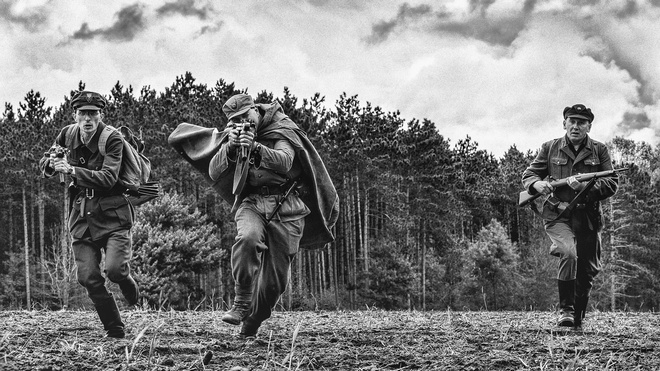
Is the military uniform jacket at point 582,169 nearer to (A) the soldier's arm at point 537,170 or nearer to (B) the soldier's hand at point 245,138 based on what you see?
(A) the soldier's arm at point 537,170

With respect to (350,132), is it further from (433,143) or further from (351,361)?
(351,361)

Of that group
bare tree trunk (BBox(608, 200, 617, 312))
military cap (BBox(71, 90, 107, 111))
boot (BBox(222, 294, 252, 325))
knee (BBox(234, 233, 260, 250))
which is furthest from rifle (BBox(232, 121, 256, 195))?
bare tree trunk (BBox(608, 200, 617, 312))

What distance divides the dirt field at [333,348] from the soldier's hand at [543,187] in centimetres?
143

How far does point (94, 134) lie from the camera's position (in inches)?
266

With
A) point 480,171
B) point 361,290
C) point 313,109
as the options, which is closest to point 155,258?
point 361,290

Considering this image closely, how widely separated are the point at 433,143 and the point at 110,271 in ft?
151

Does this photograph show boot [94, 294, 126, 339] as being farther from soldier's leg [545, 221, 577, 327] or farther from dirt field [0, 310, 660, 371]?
soldier's leg [545, 221, 577, 327]

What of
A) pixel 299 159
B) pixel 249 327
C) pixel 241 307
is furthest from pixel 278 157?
pixel 249 327

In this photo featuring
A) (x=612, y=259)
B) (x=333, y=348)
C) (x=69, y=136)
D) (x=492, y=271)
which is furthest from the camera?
(x=492, y=271)

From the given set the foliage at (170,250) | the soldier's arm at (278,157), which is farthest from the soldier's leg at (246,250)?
the foliage at (170,250)

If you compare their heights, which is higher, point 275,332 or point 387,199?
point 387,199

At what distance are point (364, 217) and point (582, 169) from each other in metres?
39.4

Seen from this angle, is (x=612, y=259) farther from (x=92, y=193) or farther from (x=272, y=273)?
(x=92, y=193)

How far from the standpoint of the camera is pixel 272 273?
629 centimetres
